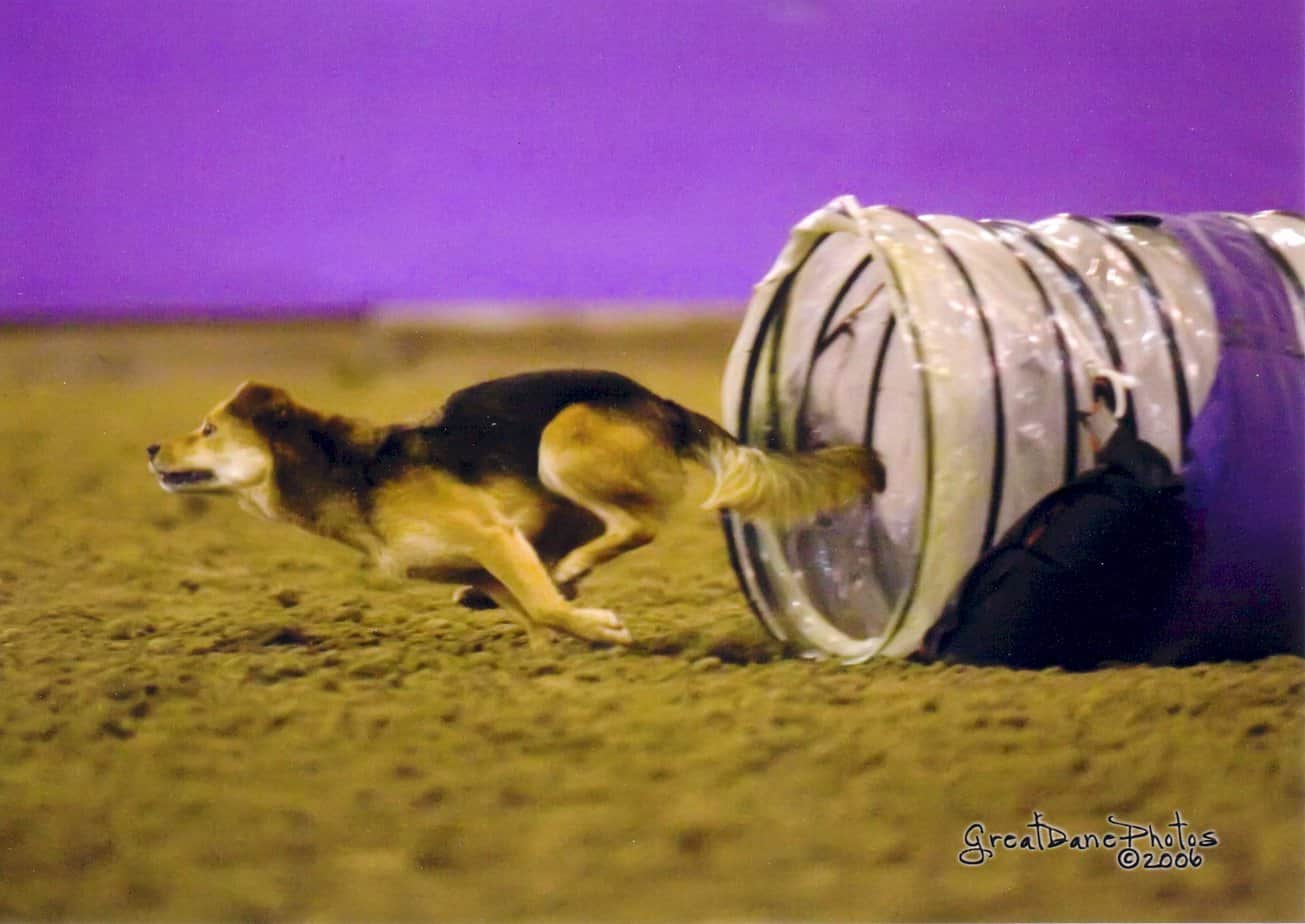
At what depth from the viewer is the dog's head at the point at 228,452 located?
2.62 metres

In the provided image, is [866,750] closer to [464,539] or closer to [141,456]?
[464,539]

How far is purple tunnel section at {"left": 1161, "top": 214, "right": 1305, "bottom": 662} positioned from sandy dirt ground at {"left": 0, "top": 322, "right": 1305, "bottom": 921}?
0.08m

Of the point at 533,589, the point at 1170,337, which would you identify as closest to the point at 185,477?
the point at 533,589

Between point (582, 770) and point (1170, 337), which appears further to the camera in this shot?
point (1170, 337)

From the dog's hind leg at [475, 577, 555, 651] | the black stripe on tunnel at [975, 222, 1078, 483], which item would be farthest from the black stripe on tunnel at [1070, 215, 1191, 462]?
the dog's hind leg at [475, 577, 555, 651]

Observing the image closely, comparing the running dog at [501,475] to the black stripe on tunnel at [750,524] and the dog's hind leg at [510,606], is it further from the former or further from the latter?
the black stripe on tunnel at [750,524]

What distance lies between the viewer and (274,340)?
4.98 meters

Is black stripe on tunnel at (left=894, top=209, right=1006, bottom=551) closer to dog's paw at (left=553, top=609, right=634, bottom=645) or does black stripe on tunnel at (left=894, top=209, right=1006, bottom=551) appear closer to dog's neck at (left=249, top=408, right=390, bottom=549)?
dog's paw at (left=553, top=609, right=634, bottom=645)

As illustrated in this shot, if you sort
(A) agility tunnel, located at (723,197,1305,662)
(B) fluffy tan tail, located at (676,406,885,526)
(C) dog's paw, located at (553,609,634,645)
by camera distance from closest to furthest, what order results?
(A) agility tunnel, located at (723,197,1305,662), (C) dog's paw, located at (553,609,634,645), (B) fluffy tan tail, located at (676,406,885,526)

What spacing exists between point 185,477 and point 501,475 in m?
0.62

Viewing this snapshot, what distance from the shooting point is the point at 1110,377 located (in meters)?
2.33

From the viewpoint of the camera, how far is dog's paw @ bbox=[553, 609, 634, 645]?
2553 mm

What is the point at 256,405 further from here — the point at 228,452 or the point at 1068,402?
the point at 1068,402

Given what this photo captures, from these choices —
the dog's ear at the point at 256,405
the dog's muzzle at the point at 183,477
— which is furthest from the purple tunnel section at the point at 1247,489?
the dog's muzzle at the point at 183,477
